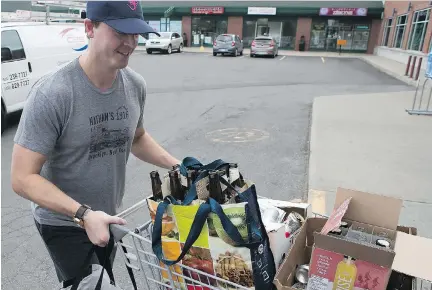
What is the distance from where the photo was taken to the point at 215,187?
1.74m

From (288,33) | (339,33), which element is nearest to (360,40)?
(339,33)

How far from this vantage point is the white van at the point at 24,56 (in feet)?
24.1

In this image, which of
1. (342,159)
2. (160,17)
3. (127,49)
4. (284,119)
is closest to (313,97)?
(284,119)

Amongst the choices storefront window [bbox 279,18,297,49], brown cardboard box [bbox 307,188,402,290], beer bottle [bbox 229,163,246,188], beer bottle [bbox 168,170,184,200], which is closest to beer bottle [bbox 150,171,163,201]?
beer bottle [bbox 168,170,184,200]

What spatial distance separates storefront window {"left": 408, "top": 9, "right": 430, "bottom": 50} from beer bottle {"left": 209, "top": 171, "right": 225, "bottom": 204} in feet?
72.8

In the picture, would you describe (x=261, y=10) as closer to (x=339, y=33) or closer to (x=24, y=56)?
(x=339, y=33)

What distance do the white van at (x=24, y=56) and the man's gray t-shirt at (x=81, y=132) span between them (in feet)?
20.5

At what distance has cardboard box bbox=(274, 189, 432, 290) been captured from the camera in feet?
4.91

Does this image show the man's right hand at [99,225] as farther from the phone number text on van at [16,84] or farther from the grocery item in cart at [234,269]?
the phone number text on van at [16,84]

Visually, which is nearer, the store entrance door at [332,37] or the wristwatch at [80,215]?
the wristwatch at [80,215]

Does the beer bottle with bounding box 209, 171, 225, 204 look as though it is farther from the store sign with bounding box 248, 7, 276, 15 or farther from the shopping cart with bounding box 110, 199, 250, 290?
the store sign with bounding box 248, 7, 276, 15

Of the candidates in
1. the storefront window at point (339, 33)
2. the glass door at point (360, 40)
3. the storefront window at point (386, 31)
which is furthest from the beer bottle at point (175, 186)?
the glass door at point (360, 40)

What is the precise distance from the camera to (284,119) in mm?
8641

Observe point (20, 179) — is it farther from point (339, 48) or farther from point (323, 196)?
point (339, 48)
